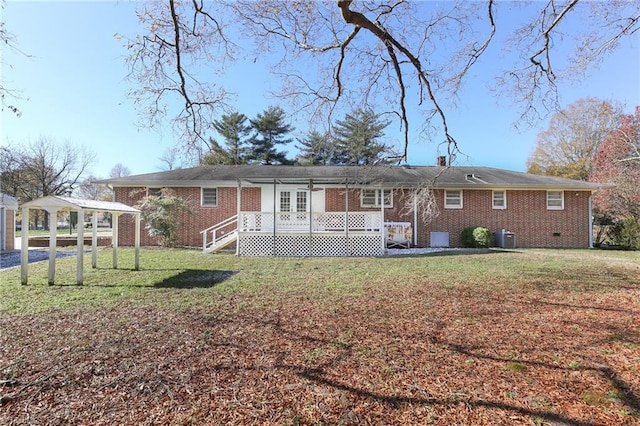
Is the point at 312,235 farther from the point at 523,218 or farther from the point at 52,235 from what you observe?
the point at 523,218

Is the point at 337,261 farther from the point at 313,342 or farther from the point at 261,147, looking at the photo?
the point at 261,147

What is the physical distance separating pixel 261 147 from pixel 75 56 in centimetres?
2494

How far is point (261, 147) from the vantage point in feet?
102

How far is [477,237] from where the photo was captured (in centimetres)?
1493

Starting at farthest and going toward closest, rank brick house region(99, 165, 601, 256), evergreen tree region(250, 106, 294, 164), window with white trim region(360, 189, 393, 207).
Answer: evergreen tree region(250, 106, 294, 164) → window with white trim region(360, 189, 393, 207) → brick house region(99, 165, 601, 256)

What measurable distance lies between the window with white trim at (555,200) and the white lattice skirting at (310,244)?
30.3 feet

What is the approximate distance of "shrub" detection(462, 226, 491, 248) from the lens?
14.9m

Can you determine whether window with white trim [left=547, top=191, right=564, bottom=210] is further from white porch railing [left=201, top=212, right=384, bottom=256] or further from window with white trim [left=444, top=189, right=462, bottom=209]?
white porch railing [left=201, top=212, right=384, bottom=256]

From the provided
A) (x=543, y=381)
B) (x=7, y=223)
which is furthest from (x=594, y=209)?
(x=7, y=223)

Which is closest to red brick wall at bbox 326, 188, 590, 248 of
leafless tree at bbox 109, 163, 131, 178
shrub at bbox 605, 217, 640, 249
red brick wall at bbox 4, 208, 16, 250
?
shrub at bbox 605, 217, 640, 249

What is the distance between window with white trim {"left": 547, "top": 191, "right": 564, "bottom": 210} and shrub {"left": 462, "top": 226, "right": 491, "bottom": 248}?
3.79 metres

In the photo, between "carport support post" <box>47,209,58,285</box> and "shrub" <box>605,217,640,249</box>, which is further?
"shrub" <box>605,217,640,249</box>

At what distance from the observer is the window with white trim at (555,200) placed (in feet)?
52.5

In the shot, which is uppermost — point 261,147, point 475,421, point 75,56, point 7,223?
point 261,147
